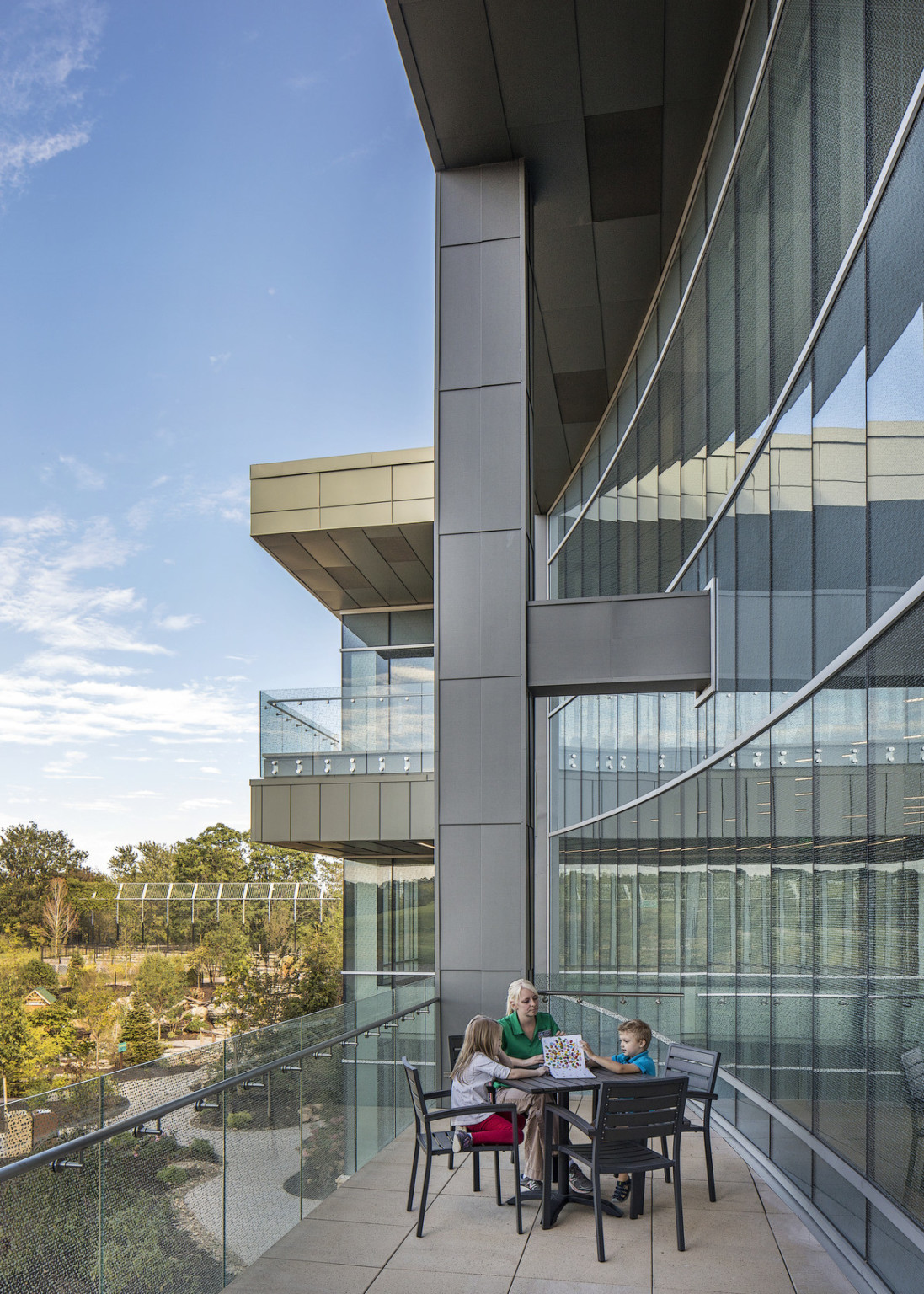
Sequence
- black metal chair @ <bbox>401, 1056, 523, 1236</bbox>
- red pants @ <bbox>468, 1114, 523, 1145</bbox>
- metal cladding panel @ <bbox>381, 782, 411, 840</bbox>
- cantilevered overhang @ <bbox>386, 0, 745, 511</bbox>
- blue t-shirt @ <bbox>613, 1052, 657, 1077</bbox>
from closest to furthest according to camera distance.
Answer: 1. black metal chair @ <bbox>401, 1056, 523, 1236</bbox>
2. red pants @ <bbox>468, 1114, 523, 1145</bbox>
3. blue t-shirt @ <bbox>613, 1052, 657, 1077</bbox>
4. cantilevered overhang @ <bbox>386, 0, 745, 511</bbox>
5. metal cladding panel @ <bbox>381, 782, 411, 840</bbox>

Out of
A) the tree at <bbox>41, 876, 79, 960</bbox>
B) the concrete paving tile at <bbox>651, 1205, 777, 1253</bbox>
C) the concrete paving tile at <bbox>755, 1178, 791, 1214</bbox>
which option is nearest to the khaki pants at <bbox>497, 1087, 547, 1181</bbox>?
the concrete paving tile at <bbox>651, 1205, 777, 1253</bbox>

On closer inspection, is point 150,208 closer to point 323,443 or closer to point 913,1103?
point 323,443

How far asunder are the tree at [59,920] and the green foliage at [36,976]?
375 cm

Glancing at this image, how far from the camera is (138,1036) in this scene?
45.9m

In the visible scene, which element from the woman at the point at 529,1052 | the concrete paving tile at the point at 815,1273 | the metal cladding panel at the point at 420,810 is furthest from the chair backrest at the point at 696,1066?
the metal cladding panel at the point at 420,810

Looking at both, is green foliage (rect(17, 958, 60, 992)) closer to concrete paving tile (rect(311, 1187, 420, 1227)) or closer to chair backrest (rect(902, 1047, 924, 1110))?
concrete paving tile (rect(311, 1187, 420, 1227))

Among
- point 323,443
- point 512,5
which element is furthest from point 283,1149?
point 323,443

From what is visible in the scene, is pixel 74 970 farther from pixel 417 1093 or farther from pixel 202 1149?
pixel 202 1149

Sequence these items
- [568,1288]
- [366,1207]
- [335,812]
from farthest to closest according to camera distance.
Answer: [335,812]
[366,1207]
[568,1288]

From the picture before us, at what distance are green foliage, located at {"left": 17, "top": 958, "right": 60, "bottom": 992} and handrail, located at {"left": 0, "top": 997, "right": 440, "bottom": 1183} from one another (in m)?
49.9

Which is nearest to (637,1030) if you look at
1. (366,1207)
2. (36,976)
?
(366,1207)

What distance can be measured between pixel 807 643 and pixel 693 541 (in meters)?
4.00

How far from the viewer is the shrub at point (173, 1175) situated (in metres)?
5.07

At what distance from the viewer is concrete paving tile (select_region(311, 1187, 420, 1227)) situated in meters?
6.86
